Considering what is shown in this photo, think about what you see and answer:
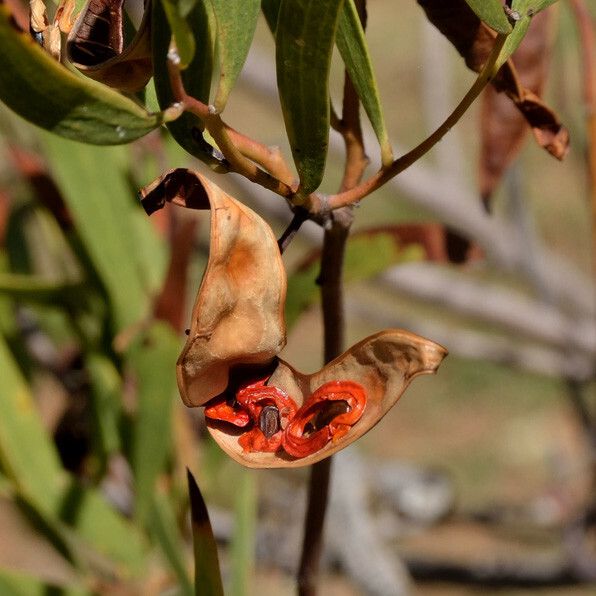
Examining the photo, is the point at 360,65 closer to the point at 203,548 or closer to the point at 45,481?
the point at 203,548

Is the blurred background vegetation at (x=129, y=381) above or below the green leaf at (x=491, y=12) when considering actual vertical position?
below

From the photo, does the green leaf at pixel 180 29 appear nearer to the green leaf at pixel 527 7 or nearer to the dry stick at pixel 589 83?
the green leaf at pixel 527 7

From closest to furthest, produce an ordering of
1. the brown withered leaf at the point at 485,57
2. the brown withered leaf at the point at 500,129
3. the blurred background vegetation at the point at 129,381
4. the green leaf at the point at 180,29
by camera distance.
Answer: the green leaf at the point at 180,29, the brown withered leaf at the point at 485,57, the brown withered leaf at the point at 500,129, the blurred background vegetation at the point at 129,381

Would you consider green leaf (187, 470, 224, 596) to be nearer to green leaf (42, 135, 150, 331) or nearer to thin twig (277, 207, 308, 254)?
thin twig (277, 207, 308, 254)

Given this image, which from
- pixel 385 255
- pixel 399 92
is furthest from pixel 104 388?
pixel 399 92

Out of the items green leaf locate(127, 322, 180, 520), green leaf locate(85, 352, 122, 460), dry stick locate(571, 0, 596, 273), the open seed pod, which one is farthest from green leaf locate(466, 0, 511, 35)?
green leaf locate(85, 352, 122, 460)

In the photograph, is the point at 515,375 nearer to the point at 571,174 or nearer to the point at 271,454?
the point at 571,174

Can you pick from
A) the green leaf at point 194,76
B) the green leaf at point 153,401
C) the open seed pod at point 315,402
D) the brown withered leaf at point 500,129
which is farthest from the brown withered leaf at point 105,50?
the green leaf at point 153,401
